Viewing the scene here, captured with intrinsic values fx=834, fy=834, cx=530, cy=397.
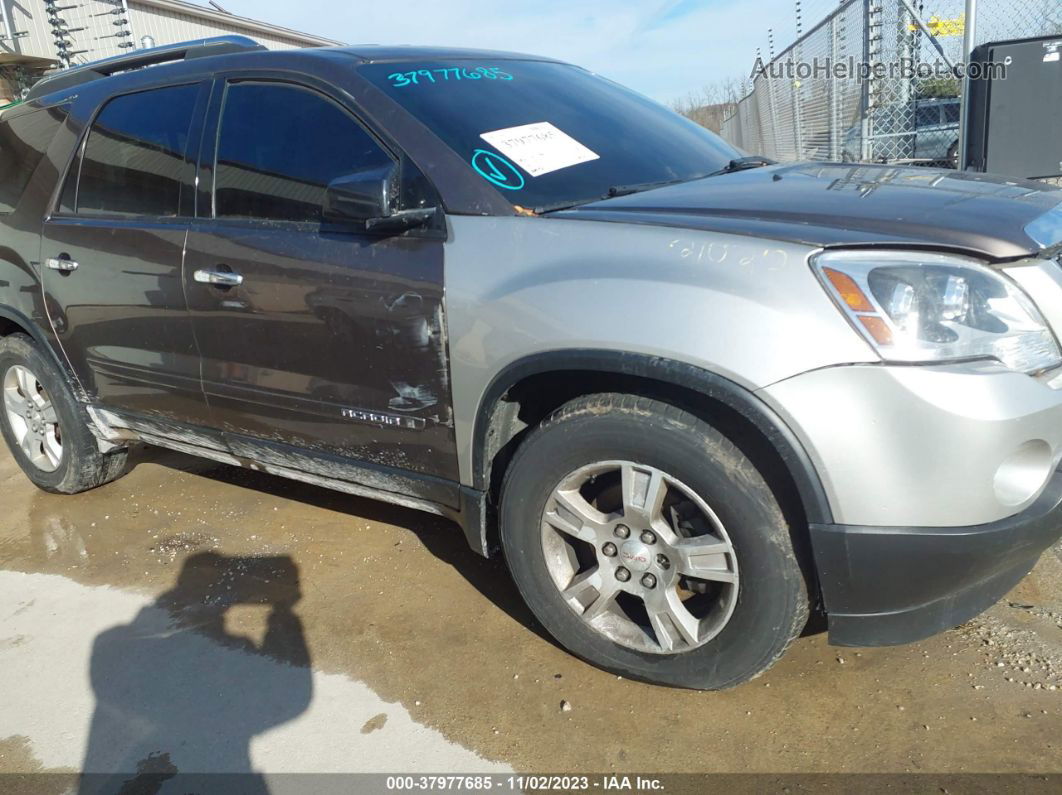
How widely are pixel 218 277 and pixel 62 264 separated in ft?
3.65

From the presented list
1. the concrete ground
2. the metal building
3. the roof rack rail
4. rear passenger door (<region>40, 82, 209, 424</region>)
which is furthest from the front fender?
the metal building

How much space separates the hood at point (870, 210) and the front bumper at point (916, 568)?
2.04ft

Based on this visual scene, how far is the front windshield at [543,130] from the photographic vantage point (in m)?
2.56

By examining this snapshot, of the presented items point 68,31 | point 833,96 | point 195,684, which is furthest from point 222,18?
point 195,684

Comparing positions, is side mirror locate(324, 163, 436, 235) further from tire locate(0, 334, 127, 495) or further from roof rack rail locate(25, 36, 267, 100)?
tire locate(0, 334, 127, 495)

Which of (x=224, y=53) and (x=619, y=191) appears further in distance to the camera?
(x=224, y=53)

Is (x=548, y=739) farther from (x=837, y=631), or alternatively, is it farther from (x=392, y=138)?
(x=392, y=138)

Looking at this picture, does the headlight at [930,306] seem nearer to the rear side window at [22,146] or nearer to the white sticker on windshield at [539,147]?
the white sticker on windshield at [539,147]

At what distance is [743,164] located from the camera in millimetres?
3203

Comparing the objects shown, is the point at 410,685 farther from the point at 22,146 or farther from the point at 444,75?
the point at 22,146

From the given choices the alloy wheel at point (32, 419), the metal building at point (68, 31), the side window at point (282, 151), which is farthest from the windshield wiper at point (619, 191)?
the metal building at point (68, 31)

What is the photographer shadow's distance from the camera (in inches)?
90.5

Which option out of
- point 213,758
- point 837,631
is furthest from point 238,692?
point 837,631

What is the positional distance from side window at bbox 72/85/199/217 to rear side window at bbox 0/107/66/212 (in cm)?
37
